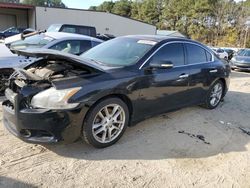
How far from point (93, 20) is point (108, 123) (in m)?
27.2

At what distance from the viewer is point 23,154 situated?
3.51 meters

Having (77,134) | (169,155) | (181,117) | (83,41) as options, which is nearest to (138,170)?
(169,155)

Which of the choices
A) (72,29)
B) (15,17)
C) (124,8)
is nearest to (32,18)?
(15,17)

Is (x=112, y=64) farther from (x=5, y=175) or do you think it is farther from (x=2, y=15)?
(x=2, y=15)

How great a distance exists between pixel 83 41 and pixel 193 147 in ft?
14.8

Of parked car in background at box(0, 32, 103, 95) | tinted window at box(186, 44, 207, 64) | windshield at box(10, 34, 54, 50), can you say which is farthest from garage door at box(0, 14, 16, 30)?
tinted window at box(186, 44, 207, 64)

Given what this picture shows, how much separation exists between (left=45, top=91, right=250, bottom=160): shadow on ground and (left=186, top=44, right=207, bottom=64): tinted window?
1085 mm

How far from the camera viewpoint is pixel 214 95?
5941 mm

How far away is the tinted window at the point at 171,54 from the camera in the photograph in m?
4.35

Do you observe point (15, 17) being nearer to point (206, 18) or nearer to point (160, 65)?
point (160, 65)

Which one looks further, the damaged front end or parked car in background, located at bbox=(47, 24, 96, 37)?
parked car in background, located at bbox=(47, 24, 96, 37)

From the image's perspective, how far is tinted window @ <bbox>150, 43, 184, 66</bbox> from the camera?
14.3 feet

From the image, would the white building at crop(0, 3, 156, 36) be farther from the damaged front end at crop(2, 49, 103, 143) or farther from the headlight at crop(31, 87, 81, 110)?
the headlight at crop(31, 87, 81, 110)

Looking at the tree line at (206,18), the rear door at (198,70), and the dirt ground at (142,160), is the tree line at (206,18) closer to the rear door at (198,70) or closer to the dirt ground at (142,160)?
the rear door at (198,70)
